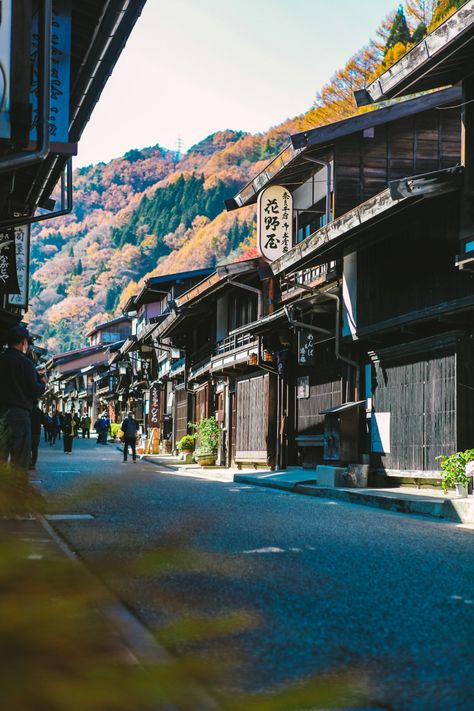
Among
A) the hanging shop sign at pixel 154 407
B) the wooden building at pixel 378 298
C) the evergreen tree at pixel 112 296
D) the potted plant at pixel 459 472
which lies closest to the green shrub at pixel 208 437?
the wooden building at pixel 378 298

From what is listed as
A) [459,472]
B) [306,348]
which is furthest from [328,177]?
[459,472]

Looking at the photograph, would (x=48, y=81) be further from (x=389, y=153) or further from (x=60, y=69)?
(x=389, y=153)

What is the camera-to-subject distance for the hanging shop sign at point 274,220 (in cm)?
2509

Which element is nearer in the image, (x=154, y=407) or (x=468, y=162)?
(x=468, y=162)

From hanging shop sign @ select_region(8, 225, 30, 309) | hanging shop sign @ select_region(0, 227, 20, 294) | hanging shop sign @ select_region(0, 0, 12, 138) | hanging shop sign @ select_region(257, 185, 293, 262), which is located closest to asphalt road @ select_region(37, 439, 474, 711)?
hanging shop sign @ select_region(0, 0, 12, 138)

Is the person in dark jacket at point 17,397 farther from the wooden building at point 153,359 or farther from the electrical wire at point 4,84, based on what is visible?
the wooden building at point 153,359

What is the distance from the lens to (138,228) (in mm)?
157750

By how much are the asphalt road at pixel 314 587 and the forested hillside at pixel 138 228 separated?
89.7m

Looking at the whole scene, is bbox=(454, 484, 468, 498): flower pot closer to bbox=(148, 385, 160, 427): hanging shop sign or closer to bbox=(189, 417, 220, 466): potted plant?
bbox=(189, 417, 220, 466): potted plant

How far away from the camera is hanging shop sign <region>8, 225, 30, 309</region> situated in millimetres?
23000

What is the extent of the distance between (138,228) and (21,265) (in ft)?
449

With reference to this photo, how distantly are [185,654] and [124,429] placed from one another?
27051mm

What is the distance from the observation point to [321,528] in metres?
9.51

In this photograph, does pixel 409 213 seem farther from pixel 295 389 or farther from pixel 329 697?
pixel 329 697
